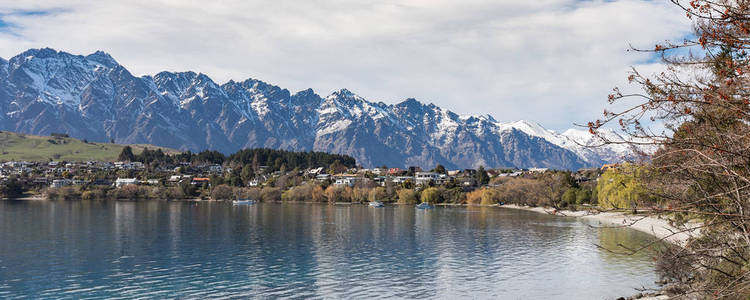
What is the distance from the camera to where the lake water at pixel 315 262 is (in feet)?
144

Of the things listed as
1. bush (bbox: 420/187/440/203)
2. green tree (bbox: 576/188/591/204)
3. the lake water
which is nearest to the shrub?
bush (bbox: 420/187/440/203)

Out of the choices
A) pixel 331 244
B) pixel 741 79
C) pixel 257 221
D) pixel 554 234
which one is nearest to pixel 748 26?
pixel 741 79

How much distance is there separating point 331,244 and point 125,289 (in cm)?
3381

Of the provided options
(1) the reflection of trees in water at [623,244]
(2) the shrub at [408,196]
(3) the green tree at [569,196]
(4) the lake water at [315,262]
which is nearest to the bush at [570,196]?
(3) the green tree at [569,196]

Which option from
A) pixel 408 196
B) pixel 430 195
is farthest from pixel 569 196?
pixel 408 196

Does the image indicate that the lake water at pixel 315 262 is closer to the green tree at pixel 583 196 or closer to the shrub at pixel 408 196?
the green tree at pixel 583 196

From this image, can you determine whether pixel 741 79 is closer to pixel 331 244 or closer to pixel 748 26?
pixel 748 26

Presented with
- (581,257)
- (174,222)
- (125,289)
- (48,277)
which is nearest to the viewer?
(125,289)

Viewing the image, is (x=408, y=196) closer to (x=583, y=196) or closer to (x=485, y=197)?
(x=485, y=197)

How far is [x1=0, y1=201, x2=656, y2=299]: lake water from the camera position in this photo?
144 ft

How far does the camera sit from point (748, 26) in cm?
1002

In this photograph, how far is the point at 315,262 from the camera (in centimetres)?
5850

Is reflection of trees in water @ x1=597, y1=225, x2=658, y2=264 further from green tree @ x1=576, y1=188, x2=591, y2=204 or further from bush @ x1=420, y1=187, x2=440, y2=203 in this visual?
bush @ x1=420, y1=187, x2=440, y2=203

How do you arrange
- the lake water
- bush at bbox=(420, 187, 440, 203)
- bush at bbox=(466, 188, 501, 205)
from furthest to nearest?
bush at bbox=(420, 187, 440, 203), bush at bbox=(466, 188, 501, 205), the lake water
